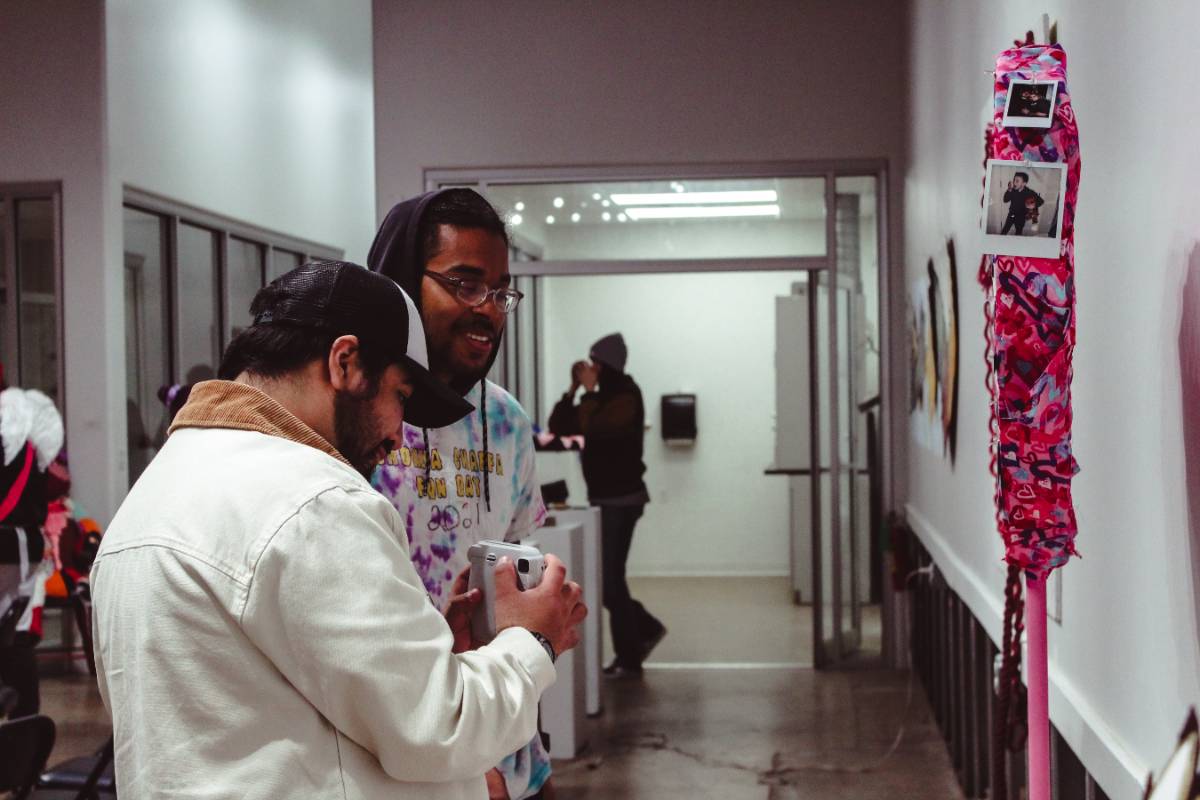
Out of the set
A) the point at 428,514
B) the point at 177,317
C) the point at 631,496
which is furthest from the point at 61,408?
the point at 428,514

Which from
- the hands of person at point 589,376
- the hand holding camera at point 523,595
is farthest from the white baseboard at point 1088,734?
the hands of person at point 589,376

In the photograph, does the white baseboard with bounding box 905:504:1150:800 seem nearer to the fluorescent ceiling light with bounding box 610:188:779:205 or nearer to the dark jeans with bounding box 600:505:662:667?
the dark jeans with bounding box 600:505:662:667

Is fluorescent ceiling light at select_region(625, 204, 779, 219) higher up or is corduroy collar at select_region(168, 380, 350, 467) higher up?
fluorescent ceiling light at select_region(625, 204, 779, 219)

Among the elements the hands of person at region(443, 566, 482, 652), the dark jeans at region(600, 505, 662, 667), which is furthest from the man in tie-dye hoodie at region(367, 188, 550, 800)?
the dark jeans at region(600, 505, 662, 667)

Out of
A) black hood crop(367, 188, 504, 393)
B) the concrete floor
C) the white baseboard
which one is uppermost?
black hood crop(367, 188, 504, 393)

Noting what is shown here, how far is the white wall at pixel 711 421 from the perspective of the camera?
348 inches

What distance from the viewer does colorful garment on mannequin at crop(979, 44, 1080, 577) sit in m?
1.63

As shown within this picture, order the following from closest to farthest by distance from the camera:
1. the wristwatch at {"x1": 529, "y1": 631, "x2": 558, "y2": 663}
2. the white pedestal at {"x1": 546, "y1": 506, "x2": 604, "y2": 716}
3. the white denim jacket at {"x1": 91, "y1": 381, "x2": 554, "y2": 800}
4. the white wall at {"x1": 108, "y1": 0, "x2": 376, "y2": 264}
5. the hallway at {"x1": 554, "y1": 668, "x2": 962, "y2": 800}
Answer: the white denim jacket at {"x1": 91, "y1": 381, "x2": 554, "y2": 800}, the wristwatch at {"x1": 529, "y1": 631, "x2": 558, "y2": 663}, the hallway at {"x1": 554, "y1": 668, "x2": 962, "y2": 800}, the white pedestal at {"x1": 546, "y1": 506, "x2": 604, "y2": 716}, the white wall at {"x1": 108, "y1": 0, "x2": 376, "y2": 264}

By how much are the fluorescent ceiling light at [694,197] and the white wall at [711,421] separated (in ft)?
5.77

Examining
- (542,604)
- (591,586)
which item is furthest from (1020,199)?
(591,586)

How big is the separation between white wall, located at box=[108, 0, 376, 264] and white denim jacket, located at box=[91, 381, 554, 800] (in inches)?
241

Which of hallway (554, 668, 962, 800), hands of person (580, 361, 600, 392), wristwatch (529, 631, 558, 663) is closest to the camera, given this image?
wristwatch (529, 631, 558, 663)

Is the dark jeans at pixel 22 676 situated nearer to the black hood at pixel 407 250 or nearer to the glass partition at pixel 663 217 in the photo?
the glass partition at pixel 663 217

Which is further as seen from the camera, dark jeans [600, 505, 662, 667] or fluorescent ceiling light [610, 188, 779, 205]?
fluorescent ceiling light [610, 188, 779, 205]
